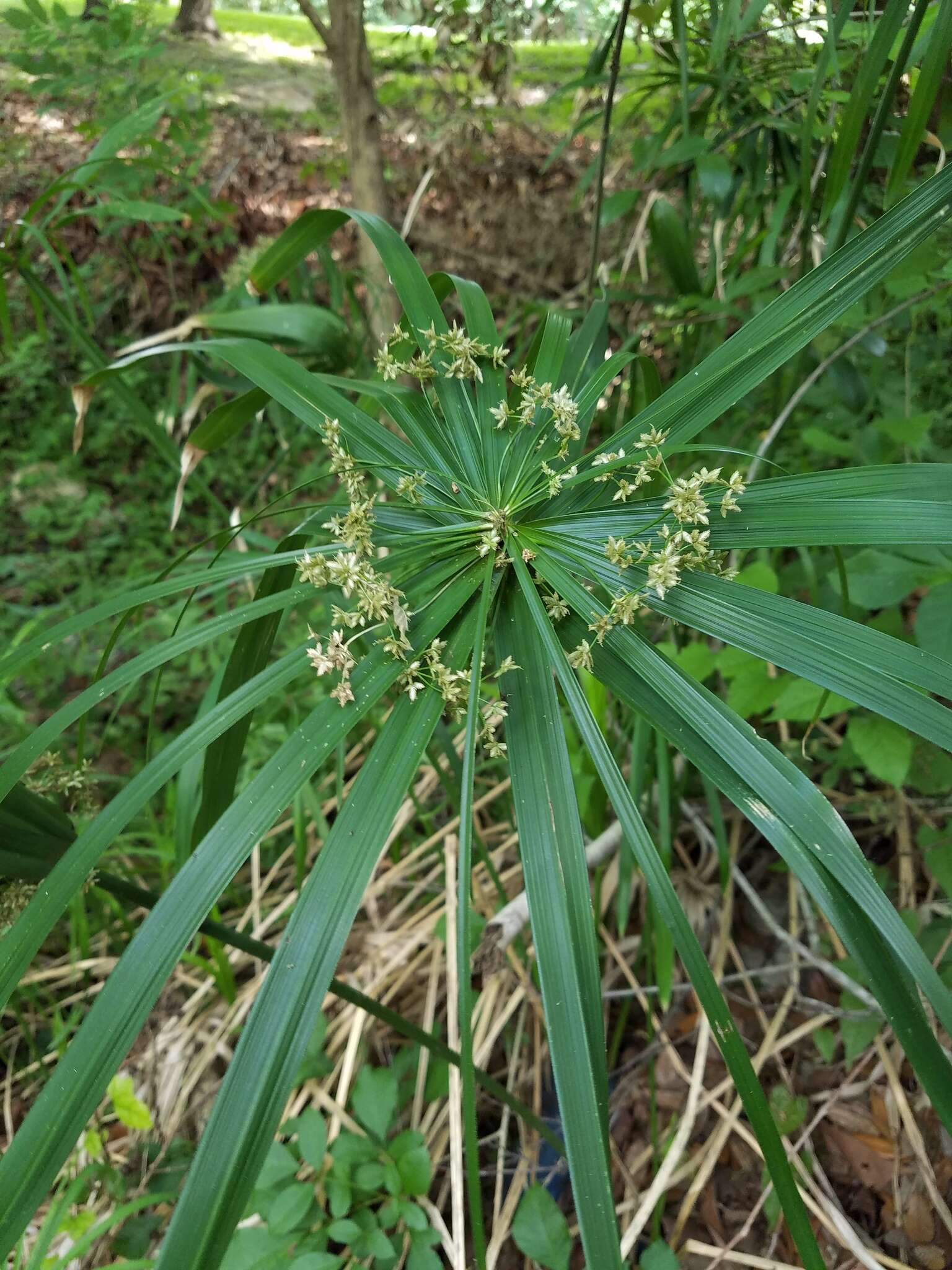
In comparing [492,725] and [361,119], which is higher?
[361,119]

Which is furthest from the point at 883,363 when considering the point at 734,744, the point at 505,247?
the point at 505,247

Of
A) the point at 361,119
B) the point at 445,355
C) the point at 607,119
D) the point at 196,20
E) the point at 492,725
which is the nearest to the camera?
the point at 492,725

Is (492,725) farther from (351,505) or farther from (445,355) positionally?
(445,355)

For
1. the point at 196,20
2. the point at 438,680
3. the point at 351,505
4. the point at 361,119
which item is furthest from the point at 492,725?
the point at 196,20

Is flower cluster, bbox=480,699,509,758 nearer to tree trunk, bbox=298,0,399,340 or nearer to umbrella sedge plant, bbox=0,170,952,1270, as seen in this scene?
umbrella sedge plant, bbox=0,170,952,1270

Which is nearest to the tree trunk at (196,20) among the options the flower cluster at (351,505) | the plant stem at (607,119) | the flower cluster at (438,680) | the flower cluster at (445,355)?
the plant stem at (607,119)
